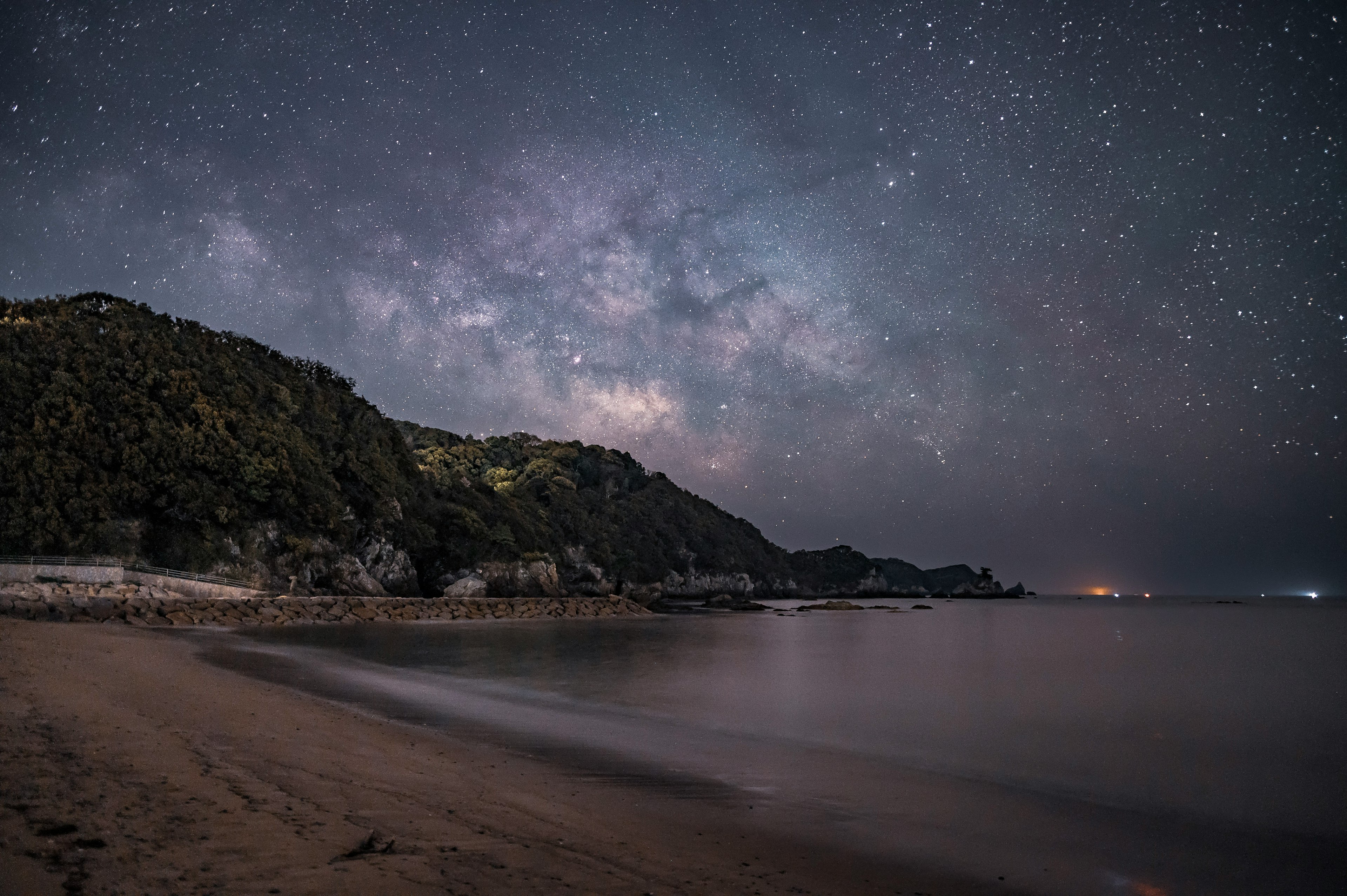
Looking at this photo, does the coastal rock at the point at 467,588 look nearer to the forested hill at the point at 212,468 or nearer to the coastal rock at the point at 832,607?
the forested hill at the point at 212,468

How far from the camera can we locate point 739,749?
10703 millimetres

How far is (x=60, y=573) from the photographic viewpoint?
3209cm

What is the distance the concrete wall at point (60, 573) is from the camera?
101 ft

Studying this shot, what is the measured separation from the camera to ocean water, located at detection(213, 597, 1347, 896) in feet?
21.5

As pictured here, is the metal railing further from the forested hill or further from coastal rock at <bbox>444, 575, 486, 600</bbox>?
coastal rock at <bbox>444, 575, 486, 600</bbox>

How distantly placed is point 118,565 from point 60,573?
8.24ft

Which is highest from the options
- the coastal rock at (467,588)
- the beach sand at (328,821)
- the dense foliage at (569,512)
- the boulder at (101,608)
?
the dense foliage at (569,512)

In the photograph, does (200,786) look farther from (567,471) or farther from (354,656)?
(567,471)

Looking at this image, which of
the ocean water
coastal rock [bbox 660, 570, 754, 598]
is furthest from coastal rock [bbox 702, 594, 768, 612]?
the ocean water

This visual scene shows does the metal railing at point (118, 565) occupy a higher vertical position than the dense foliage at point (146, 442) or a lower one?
lower

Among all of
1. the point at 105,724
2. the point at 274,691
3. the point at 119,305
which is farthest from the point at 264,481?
the point at 105,724

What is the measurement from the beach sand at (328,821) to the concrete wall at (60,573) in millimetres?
29844

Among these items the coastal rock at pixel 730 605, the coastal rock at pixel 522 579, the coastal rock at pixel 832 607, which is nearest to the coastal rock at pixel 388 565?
the coastal rock at pixel 522 579

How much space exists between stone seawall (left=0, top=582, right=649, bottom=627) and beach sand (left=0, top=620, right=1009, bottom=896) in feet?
78.3
